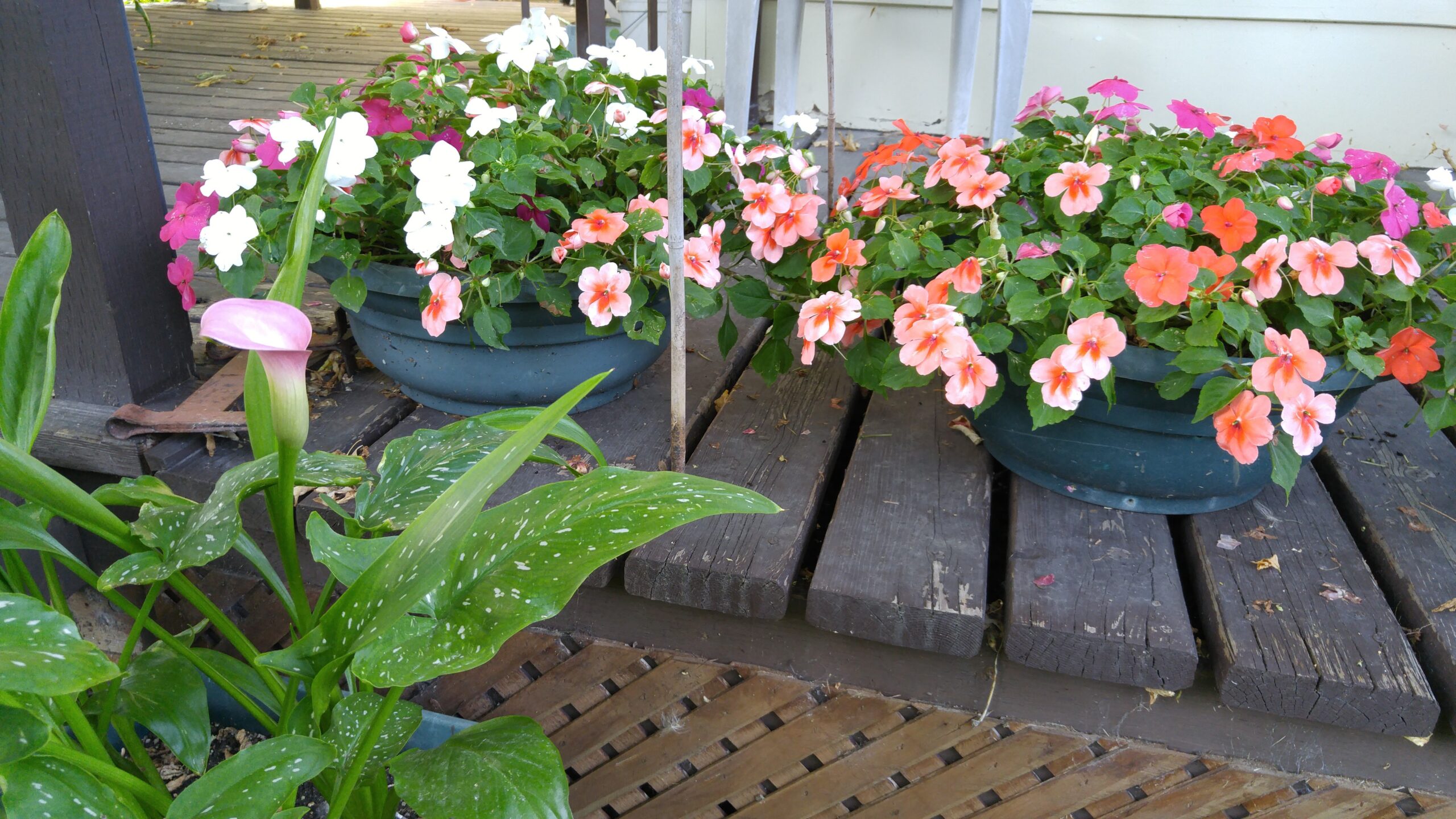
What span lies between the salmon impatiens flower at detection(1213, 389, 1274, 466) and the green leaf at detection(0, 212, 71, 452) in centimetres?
104

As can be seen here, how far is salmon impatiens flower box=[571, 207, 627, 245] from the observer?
108 centimetres

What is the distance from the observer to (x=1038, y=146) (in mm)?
1230

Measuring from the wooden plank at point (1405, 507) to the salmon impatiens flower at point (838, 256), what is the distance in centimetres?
67

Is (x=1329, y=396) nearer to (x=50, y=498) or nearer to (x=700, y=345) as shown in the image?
(x=700, y=345)

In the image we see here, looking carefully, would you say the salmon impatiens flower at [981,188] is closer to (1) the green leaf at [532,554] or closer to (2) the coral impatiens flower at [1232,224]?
(2) the coral impatiens flower at [1232,224]

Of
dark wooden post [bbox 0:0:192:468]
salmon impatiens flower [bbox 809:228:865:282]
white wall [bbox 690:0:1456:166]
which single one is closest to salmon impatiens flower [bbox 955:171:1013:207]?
salmon impatiens flower [bbox 809:228:865:282]

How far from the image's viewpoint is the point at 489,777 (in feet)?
2.64

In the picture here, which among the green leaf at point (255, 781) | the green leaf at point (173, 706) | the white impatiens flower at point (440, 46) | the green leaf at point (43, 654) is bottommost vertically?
the green leaf at point (173, 706)

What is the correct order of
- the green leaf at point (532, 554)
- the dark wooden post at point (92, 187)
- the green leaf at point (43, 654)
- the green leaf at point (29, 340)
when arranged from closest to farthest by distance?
the green leaf at point (43, 654)
the green leaf at point (532, 554)
the green leaf at point (29, 340)
the dark wooden post at point (92, 187)

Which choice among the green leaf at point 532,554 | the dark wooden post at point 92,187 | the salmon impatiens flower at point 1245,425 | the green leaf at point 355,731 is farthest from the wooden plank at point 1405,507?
the dark wooden post at point 92,187

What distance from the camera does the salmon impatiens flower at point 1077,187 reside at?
106 centimetres

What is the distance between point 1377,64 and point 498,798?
2786 mm

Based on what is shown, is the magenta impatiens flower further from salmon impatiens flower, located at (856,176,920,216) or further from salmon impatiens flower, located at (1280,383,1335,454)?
salmon impatiens flower, located at (1280,383,1335,454)

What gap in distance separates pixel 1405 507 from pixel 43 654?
1.38m
